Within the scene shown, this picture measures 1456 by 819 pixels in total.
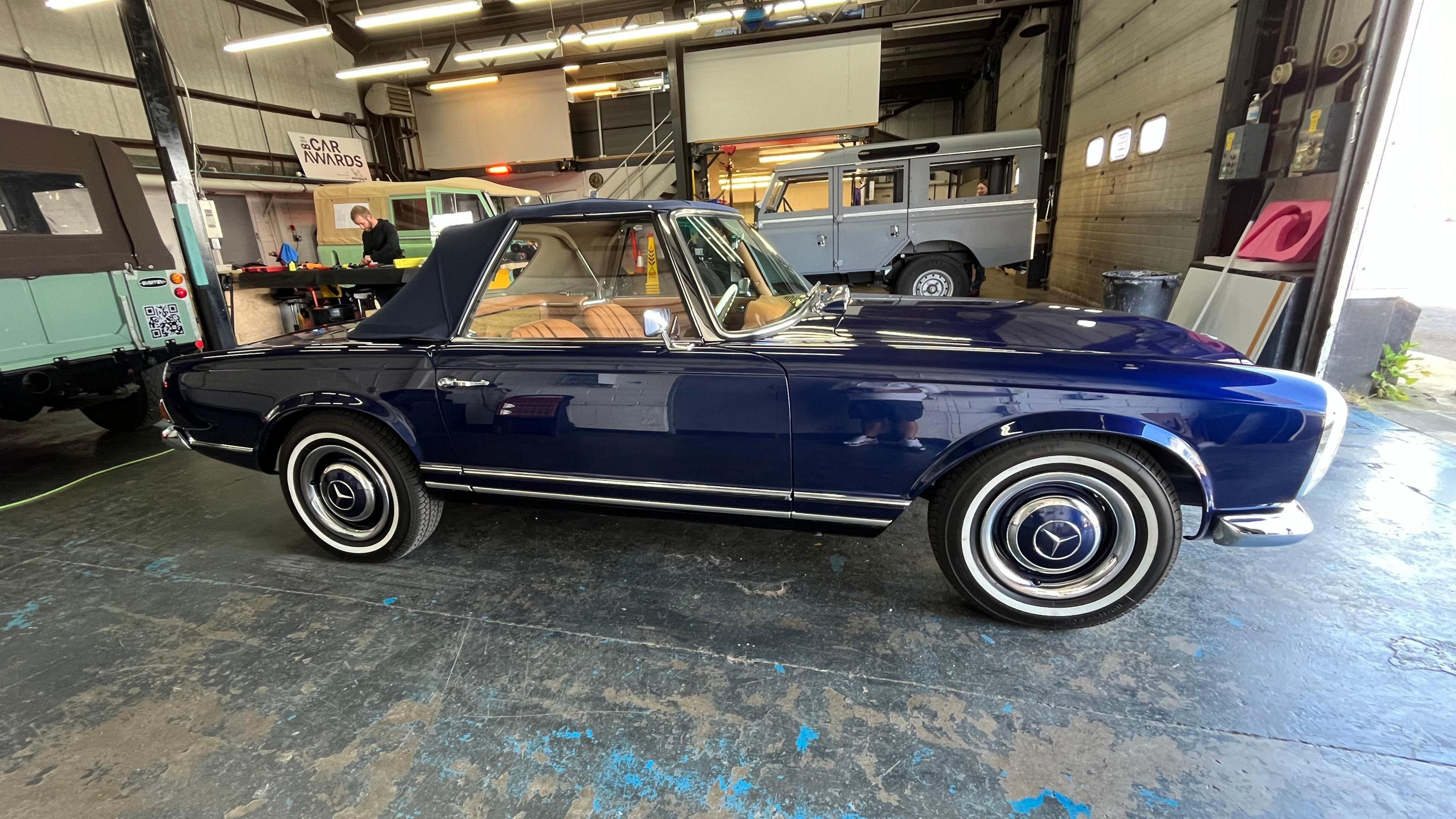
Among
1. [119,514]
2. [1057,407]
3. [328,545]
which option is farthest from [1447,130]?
[119,514]

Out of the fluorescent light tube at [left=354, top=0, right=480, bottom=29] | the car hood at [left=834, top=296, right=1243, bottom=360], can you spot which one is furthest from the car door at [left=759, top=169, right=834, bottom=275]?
the car hood at [left=834, top=296, right=1243, bottom=360]

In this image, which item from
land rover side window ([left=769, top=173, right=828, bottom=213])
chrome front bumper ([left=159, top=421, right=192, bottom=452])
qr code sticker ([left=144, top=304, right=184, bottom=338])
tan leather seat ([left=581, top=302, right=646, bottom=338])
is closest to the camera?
tan leather seat ([left=581, top=302, right=646, bottom=338])

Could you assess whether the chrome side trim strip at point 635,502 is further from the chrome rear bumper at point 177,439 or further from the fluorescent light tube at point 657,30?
the fluorescent light tube at point 657,30

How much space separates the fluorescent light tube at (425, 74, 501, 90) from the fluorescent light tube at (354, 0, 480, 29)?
4.38 m

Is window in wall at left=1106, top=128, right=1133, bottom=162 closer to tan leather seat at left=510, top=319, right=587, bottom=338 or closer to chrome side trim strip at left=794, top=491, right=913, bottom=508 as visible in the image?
chrome side trim strip at left=794, top=491, right=913, bottom=508

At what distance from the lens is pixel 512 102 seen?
53.4 ft

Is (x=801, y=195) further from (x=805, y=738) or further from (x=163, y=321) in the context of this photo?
(x=805, y=738)

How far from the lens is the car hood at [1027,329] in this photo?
2.08 m

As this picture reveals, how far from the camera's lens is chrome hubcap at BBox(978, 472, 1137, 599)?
2.03m

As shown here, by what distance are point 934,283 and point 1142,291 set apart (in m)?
3.38

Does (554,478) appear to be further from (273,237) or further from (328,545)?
(273,237)

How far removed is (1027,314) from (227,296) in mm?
9588

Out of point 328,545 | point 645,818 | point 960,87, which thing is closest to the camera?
point 645,818

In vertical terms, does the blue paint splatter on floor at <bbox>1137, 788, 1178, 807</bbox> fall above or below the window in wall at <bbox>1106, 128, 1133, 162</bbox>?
below
